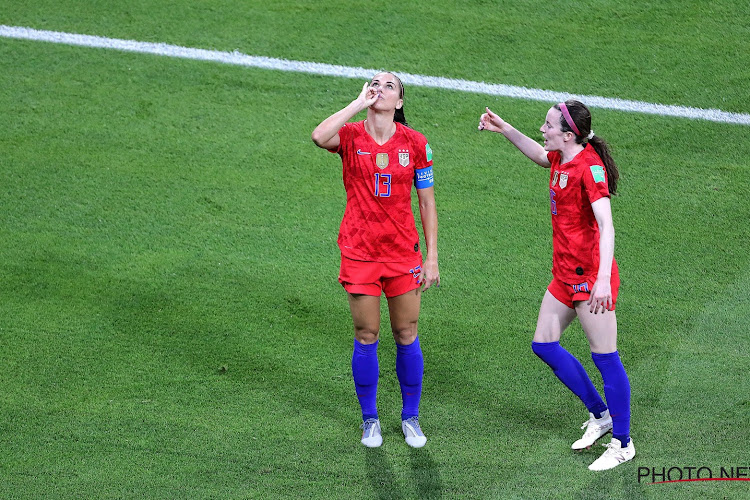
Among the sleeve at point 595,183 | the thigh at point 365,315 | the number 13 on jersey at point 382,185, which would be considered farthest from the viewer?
the thigh at point 365,315

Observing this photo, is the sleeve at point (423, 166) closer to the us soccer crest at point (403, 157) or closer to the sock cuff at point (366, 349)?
the us soccer crest at point (403, 157)

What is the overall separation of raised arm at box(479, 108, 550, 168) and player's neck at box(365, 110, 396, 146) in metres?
0.58

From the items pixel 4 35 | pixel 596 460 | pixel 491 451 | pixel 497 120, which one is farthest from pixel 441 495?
pixel 4 35

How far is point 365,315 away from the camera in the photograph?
5.11 m

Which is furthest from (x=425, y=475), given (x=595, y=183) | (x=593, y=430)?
(x=595, y=183)

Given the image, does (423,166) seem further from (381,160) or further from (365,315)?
(365,315)

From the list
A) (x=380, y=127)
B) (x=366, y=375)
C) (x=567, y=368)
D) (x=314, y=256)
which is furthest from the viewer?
(x=314, y=256)

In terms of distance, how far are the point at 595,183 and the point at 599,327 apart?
29.9 inches

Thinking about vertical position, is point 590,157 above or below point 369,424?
above

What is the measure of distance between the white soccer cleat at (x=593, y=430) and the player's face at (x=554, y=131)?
1.57 meters

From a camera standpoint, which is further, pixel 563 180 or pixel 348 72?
pixel 348 72

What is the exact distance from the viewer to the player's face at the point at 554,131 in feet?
16.0

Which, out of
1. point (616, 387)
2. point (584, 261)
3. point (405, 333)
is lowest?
point (616, 387)

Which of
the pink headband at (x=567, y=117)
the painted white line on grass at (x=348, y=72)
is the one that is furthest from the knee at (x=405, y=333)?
the painted white line on grass at (x=348, y=72)
